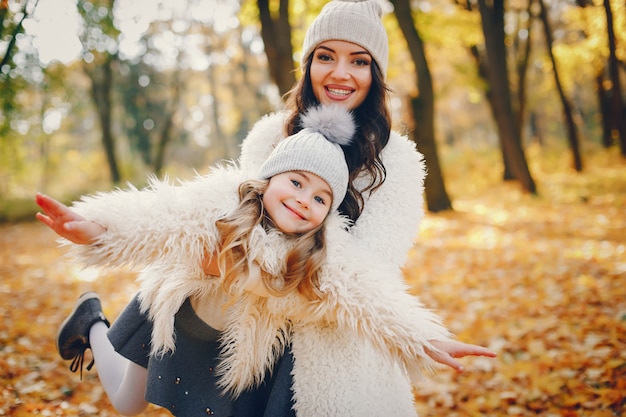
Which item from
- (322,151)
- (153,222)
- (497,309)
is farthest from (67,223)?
(497,309)

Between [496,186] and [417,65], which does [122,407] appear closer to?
[417,65]

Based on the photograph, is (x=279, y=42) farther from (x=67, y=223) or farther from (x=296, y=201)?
(x=67, y=223)

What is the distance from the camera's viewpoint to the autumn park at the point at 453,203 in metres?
3.39

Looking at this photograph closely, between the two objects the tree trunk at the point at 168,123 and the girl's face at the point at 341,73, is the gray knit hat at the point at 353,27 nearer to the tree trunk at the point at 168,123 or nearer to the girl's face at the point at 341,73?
the girl's face at the point at 341,73

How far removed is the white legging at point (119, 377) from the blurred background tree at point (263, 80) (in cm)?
217

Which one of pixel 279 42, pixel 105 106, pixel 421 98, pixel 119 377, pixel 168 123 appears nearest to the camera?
pixel 119 377

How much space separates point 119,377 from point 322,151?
1.77 meters

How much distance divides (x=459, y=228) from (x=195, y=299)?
299 inches

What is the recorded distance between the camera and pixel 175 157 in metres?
33.7

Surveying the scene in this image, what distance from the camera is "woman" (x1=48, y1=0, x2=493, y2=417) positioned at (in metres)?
1.86

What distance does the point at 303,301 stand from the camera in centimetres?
180

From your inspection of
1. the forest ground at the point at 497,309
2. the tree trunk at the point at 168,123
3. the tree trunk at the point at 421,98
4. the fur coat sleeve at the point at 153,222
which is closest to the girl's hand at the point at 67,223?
the fur coat sleeve at the point at 153,222

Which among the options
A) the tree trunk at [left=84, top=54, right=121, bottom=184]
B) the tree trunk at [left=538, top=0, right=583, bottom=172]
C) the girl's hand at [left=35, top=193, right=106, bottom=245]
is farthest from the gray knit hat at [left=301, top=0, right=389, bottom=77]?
the tree trunk at [left=84, top=54, right=121, bottom=184]

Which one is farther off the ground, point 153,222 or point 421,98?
point 421,98
